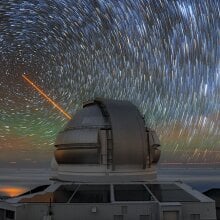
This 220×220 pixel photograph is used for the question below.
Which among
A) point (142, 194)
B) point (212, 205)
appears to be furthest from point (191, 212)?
point (142, 194)

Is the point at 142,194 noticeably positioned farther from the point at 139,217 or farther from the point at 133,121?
the point at 133,121

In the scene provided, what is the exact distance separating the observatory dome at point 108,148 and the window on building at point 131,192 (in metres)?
3.07

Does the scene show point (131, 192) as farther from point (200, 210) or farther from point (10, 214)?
point (10, 214)

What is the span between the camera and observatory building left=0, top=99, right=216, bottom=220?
31250 millimetres

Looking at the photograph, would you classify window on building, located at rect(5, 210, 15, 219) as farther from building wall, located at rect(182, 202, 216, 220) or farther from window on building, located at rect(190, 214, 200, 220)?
window on building, located at rect(190, 214, 200, 220)

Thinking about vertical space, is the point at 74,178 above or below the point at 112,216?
above

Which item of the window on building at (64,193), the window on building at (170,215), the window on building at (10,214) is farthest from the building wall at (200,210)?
the window on building at (10,214)

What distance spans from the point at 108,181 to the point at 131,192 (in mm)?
5779

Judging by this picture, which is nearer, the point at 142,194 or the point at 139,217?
the point at 139,217

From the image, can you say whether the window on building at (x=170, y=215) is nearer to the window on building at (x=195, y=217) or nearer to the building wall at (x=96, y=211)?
the building wall at (x=96, y=211)

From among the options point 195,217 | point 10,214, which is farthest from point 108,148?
point 10,214

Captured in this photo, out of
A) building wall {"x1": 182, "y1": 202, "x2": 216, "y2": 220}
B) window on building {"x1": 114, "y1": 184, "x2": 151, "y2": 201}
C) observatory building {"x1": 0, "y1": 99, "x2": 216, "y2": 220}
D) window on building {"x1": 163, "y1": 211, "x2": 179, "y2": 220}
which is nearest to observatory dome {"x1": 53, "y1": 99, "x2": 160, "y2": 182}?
observatory building {"x1": 0, "y1": 99, "x2": 216, "y2": 220}

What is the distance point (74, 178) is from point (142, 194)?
10296 millimetres

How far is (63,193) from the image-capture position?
3512 cm
